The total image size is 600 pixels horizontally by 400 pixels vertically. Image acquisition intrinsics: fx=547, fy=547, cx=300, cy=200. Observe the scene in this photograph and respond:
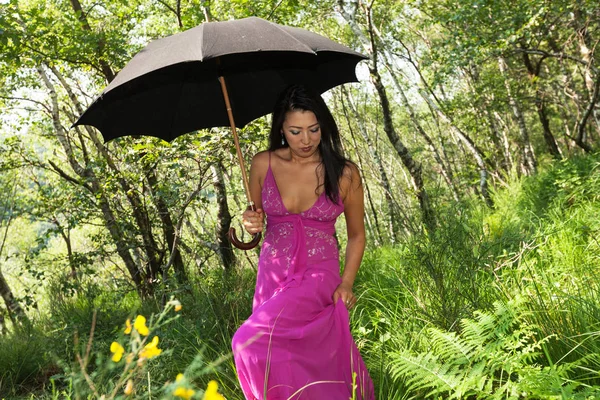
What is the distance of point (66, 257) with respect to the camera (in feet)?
25.4

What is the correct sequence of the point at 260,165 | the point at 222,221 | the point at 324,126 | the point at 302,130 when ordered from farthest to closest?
the point at 222,221
the point at 260,165
the point at 324,126
the point at 302,130

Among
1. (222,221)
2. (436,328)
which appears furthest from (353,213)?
(222,221)

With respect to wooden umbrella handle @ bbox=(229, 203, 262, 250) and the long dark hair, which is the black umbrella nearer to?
wooden umbrella handle @ bbox=(229, 203, 262, 250)

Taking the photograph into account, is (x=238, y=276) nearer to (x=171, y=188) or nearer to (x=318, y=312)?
(x=171, y=188)

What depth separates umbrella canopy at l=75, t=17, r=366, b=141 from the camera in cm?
334

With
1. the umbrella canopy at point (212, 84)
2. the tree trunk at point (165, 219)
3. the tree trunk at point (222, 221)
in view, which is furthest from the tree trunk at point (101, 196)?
the umbrella canopy at point (212, 84)

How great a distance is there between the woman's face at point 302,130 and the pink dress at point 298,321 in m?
0.32

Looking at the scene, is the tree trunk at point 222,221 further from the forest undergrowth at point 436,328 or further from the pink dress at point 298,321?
the pink dress at point 298,321

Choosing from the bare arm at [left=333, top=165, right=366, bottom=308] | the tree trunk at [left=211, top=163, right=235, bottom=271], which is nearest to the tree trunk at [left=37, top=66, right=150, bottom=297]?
the tree trunk at [left=211, top=163, right=235, bottom=271]

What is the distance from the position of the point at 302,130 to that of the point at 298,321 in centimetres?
118

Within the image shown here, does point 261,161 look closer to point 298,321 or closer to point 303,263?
point 303,263

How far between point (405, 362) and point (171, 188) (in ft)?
13.5

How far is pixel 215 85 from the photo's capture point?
13.9 ft

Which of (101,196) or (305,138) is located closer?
(305,138)
